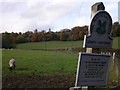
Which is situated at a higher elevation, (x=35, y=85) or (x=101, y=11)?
(x=101, y=11)

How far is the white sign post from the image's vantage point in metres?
5.20

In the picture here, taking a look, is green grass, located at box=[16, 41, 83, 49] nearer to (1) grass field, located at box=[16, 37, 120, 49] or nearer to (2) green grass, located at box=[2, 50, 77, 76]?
(1) grass field, located at box=[16, 37, 120, 49]

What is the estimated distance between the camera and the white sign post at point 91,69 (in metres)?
5.20

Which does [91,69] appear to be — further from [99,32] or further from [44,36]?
[44,36]

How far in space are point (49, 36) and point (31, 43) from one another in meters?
7.85

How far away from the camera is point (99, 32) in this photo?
5461 mm

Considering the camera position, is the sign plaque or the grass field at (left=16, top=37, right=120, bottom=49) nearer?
the sign plaque

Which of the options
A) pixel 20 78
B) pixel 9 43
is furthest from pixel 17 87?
pixel 9 43

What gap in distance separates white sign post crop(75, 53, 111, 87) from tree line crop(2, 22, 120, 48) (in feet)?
85.9

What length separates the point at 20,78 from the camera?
8.98m

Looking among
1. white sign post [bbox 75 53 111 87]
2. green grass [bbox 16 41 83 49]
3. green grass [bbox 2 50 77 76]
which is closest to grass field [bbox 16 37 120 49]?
green grass [bbox 16 41 83 49]

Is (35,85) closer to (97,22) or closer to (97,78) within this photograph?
(97,78)

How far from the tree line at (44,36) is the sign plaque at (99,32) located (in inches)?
1027

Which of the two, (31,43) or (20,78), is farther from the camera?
(31,43)
